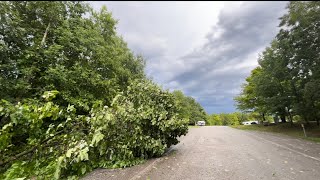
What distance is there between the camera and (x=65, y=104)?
33.3 ft

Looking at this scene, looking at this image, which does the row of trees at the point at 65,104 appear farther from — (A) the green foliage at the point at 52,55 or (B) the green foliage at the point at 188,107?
(B) the green foliage at the point at 188,107

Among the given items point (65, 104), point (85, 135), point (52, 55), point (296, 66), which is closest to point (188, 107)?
point (296, 66)

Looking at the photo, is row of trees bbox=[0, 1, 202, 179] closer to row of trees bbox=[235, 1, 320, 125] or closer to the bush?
the bush

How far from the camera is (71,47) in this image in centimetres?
1055

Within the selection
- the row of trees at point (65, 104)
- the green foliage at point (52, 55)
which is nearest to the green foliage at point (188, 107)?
the green foliage at point (52, 55)

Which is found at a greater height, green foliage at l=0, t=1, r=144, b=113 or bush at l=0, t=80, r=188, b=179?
green foliage at l=0, t=1, r=144, b=113

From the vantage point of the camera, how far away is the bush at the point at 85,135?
14.0 feet

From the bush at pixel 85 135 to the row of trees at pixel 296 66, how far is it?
8771 millimetres

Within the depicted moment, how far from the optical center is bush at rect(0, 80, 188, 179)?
428cm

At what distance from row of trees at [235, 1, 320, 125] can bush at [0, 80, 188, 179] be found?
345 inches

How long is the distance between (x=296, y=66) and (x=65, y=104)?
15.7 m

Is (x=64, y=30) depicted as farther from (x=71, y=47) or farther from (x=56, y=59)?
(x=56, y=59)

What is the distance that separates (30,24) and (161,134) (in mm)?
9302

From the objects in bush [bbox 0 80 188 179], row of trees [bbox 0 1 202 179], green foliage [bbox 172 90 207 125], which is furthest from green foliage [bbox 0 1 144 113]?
green foliage [bbox 172 90 207 125]
